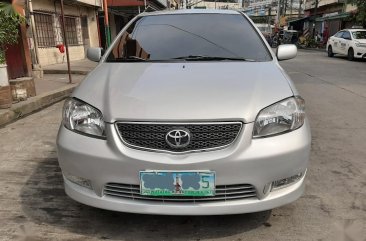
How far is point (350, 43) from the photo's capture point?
19.3 metres

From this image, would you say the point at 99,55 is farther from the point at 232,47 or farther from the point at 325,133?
the point at 325,133

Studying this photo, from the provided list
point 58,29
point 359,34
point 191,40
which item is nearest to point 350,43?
point 359,34

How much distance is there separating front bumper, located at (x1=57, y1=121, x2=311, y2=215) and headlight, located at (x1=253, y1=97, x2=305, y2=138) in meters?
0.05

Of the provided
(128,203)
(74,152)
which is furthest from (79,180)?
(128,203)

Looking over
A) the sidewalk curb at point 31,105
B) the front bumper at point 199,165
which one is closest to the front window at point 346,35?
the sidewalk curb at point 31,105

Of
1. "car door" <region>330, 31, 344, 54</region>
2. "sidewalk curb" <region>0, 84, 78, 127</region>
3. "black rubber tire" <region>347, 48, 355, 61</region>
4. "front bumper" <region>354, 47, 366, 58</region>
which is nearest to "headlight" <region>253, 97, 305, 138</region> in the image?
"sidewalk curb" <region>0, 84, 78, 127</region>

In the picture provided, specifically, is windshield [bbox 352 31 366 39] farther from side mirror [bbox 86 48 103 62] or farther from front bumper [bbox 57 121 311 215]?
front bumper [bbox 57 121 311 215]

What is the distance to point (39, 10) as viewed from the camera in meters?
15.2

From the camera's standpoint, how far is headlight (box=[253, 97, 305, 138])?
8.70 feet

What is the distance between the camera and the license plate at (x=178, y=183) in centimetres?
251

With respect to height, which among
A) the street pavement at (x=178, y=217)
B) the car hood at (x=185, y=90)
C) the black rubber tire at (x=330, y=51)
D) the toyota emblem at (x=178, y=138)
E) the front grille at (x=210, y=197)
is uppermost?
the car hood at (x=185, y=90)

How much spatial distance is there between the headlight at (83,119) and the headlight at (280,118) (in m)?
1.02

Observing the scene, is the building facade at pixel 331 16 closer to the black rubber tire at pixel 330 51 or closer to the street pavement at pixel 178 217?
the black rubber tire at pixel 330 51

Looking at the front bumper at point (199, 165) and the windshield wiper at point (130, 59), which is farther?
the windshield wiper at point (130, 59)
